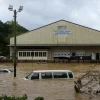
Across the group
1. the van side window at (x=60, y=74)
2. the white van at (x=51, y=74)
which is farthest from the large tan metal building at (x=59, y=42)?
the white van at (x=51, y=74)

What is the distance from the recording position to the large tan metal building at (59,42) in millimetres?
82062

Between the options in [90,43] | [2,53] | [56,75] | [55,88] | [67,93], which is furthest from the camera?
[2,53]

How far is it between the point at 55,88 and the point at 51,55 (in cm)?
6211

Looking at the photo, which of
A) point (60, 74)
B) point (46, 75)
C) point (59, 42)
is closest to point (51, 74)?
point (46, 75)

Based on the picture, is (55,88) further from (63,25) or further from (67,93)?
(63,25)

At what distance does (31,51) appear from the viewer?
8306 cm

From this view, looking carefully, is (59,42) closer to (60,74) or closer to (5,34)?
(5,34)

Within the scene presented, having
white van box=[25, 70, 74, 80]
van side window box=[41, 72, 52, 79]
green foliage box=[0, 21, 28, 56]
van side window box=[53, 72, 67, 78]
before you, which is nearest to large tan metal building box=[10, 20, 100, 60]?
green foliage box=[0, 21, 28, 56]

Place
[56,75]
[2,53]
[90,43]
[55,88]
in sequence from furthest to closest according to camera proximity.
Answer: [2,53] < [90,43] < [56,75] < [55,88]

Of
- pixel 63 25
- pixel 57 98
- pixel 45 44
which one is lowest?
pixel 57 98

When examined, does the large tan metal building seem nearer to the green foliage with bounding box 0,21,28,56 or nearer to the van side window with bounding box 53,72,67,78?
the green foliage with bounding box 0,21,28,56

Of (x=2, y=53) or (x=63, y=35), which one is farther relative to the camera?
(x=2, y=53)

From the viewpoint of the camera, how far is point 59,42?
82.8 m

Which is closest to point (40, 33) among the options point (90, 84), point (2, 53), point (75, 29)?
point (75, 29)
